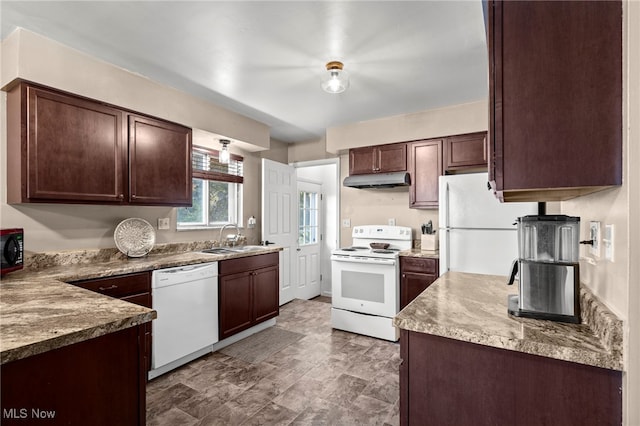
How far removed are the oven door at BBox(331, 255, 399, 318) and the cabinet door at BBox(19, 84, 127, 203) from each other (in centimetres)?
225

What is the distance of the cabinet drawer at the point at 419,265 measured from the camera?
3148 millimetres

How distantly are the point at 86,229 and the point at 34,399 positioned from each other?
1.93 meters

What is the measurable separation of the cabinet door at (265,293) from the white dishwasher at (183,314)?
525 mm

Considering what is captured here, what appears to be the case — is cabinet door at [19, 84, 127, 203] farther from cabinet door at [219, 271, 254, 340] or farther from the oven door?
the oven door

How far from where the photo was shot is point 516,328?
103 centimetres

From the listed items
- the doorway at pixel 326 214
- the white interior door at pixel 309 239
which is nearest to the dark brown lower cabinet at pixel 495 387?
the white interior door at pixel 309 239

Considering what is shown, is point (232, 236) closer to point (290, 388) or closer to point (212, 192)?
point (212, 192)

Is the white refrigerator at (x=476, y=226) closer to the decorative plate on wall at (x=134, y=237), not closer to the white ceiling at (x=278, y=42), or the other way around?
the white ceiling at (x=278, y=42)

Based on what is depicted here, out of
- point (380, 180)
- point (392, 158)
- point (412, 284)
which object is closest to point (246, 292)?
point (412, 284)

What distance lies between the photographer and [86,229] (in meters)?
2.56

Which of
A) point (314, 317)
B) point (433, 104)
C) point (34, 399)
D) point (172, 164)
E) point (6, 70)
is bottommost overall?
point (314, 317)

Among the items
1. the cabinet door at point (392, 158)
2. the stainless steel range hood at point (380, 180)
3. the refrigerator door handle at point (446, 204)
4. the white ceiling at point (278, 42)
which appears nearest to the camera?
the white ceiling at point (278, 42)

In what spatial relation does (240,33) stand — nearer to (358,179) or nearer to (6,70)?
(6,70)

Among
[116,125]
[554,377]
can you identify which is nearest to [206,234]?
[116,125]
